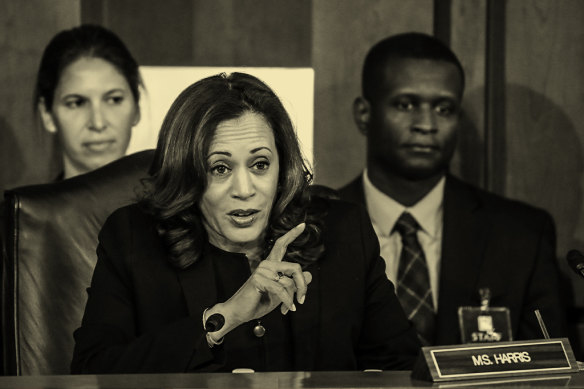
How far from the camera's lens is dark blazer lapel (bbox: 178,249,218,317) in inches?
71.7

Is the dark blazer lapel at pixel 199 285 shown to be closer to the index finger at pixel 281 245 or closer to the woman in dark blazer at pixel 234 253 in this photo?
the woman in dark blazer at pixel 234 253

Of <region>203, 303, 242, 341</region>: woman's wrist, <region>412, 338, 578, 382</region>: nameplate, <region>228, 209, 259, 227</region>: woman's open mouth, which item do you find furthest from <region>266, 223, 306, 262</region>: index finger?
<region>412, 338, 578, 382</region>: nameplate

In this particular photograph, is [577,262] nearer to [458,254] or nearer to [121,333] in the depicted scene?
[121,333]

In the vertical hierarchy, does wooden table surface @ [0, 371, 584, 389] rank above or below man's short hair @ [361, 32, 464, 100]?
below

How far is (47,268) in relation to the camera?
1918 mm

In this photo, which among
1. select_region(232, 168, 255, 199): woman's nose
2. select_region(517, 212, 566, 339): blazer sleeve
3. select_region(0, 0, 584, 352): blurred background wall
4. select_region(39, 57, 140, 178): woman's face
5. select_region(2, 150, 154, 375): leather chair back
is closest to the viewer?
select_region(232, 168, 255, 199): woman's nose

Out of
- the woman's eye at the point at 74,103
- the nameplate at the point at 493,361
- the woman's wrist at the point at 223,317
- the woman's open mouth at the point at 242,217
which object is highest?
the woman's eye at the point at 74,103

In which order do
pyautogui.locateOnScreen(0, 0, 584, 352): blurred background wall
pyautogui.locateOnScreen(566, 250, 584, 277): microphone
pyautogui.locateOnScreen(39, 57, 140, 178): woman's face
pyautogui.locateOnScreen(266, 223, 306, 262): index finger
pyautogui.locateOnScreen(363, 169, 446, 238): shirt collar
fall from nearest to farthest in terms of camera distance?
pyautogui.locateOnScreen(566, 250, 584, 277): microphone → pyautogui.locateOnScreen(266, 223, 306, 262): index finger → pyautogui.locateOnScreen(363, 169, 446, 238): shirt collar → pyautogui.locateOnScreen(39, 57, 140, 178): woman's face → pyautogui.locateOnScreen(0, 0, 584, 352): blurred background wall

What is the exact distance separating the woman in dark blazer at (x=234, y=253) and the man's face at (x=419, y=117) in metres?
0.84

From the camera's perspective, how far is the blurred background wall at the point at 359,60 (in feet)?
10.4

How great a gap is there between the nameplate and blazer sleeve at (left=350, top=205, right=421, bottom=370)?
21.3 inches

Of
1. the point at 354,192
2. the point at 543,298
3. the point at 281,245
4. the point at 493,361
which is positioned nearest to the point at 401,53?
the point at 354,192

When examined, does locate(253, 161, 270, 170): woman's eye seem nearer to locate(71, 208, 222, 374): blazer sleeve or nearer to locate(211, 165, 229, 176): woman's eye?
locate(211, 165, 229, 176): woman's eye

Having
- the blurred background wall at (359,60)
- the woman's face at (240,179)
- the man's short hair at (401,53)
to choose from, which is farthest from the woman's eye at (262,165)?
the blurred background wall at (359,60)
